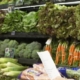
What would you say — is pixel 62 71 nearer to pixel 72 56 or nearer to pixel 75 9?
pixel 72 56

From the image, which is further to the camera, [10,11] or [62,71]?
[10,11]

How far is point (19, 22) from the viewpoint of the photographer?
4191mm

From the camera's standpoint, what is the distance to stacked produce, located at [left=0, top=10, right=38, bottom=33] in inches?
154

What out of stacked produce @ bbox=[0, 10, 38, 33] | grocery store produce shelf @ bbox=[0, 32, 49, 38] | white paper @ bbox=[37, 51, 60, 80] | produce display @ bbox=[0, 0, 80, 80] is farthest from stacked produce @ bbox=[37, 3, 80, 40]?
white paper @ bbox=[37, 51, 60, 80]

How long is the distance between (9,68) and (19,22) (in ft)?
2.67

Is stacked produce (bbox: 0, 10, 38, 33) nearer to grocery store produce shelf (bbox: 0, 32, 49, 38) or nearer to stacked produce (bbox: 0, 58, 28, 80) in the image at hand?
grocery store produce shelf (bbox: 0, 32, 49, 38)

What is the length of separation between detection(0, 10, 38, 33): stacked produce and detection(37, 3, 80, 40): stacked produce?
31cm

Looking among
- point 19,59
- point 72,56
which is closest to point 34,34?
point 19,59

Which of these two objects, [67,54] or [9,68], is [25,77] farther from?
[9,68]

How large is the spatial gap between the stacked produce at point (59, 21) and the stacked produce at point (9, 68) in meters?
0.67

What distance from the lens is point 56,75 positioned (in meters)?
2.59

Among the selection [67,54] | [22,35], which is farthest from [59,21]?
[22,35]

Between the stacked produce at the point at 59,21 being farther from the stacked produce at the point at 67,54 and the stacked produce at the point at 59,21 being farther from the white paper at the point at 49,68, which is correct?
the white paper at the point at 49,68

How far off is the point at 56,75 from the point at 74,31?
762 millimetres
